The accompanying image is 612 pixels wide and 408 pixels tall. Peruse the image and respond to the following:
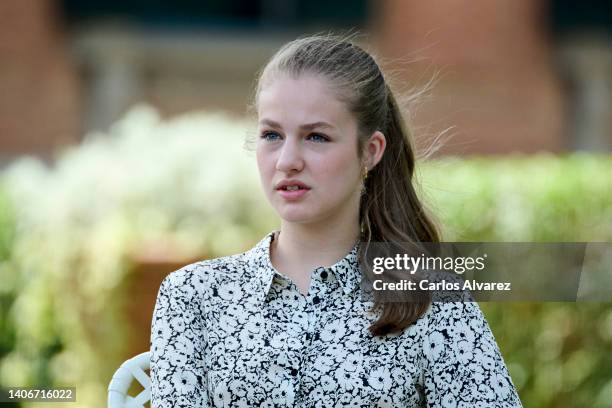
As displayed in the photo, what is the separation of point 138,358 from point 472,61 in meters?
7.98

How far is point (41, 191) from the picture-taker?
20.6 ft

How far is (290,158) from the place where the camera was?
2.68 m

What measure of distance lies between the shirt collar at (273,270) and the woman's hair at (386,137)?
0.03 m

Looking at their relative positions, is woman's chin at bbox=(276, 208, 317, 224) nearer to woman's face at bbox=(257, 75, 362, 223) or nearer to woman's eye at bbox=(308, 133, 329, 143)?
woman's face at bbox=(257, 75, 362, 223)

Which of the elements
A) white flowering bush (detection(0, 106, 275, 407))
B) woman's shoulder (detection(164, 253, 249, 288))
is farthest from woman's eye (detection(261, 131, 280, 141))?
white flowering bush (detection(0, 106, 275, 407))

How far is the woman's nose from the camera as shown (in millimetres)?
2686

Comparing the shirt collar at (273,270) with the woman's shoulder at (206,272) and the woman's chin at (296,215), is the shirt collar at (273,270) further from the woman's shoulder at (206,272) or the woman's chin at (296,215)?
the woman's chin at (296,215)

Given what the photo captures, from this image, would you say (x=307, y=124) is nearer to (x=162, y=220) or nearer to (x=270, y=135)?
(x=270, y=135)

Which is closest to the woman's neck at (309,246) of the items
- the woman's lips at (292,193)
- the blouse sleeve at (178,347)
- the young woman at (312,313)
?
the young woman at (312,313)

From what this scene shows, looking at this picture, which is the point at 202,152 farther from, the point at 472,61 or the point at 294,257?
the point at 472,61

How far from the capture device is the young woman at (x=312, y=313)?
2676 mm

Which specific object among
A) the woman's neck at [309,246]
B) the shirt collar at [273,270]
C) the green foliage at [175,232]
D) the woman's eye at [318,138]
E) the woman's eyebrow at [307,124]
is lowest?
the green foliage at [175,232]

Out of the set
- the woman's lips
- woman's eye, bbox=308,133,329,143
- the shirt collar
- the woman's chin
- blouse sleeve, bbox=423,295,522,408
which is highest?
woman's eye, bbox=308,133,329,143

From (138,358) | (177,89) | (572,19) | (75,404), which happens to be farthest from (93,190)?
(572,19)
